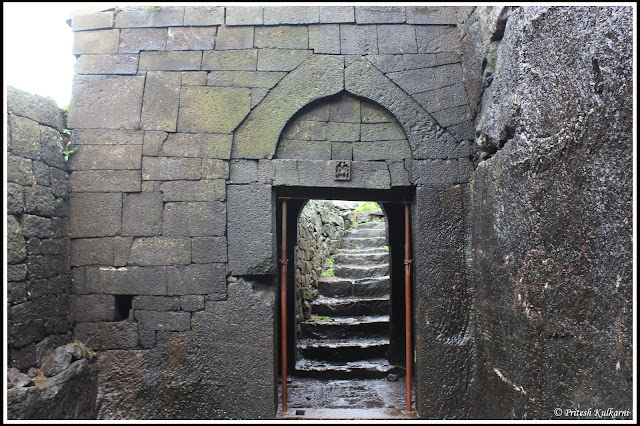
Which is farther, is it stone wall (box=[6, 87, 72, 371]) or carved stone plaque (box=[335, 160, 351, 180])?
carved stone plaque (box=[335, 160, 351, 180])

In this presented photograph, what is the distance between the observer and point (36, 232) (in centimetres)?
400

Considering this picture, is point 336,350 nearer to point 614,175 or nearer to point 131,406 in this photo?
point 131,406

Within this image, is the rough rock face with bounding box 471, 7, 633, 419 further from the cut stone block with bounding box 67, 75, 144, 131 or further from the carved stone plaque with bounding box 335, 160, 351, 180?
the cut stone block with bounding box 67, 75, 144, 131

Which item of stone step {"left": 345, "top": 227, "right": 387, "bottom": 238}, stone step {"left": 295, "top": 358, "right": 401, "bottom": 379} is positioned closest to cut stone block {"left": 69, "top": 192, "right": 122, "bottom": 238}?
stone step {"left": 295, "top": 358, "right": 401, "bottom": 379}

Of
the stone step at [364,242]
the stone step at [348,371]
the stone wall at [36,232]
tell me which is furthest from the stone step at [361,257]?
the stone wall at [36,232]

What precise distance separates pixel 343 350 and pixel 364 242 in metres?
5.01

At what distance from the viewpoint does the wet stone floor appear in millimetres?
4488

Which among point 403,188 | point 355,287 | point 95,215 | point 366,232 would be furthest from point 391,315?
point 366,232

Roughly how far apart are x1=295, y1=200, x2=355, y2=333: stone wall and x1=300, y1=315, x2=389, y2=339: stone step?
24 cm

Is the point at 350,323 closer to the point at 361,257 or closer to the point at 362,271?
the point at 362,271

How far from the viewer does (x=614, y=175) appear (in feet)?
7.90

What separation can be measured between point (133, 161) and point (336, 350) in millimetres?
4521

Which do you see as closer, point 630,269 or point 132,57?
point 630,269

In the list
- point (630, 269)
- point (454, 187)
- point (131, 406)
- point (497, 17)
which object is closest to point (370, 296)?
point (454, 187)
